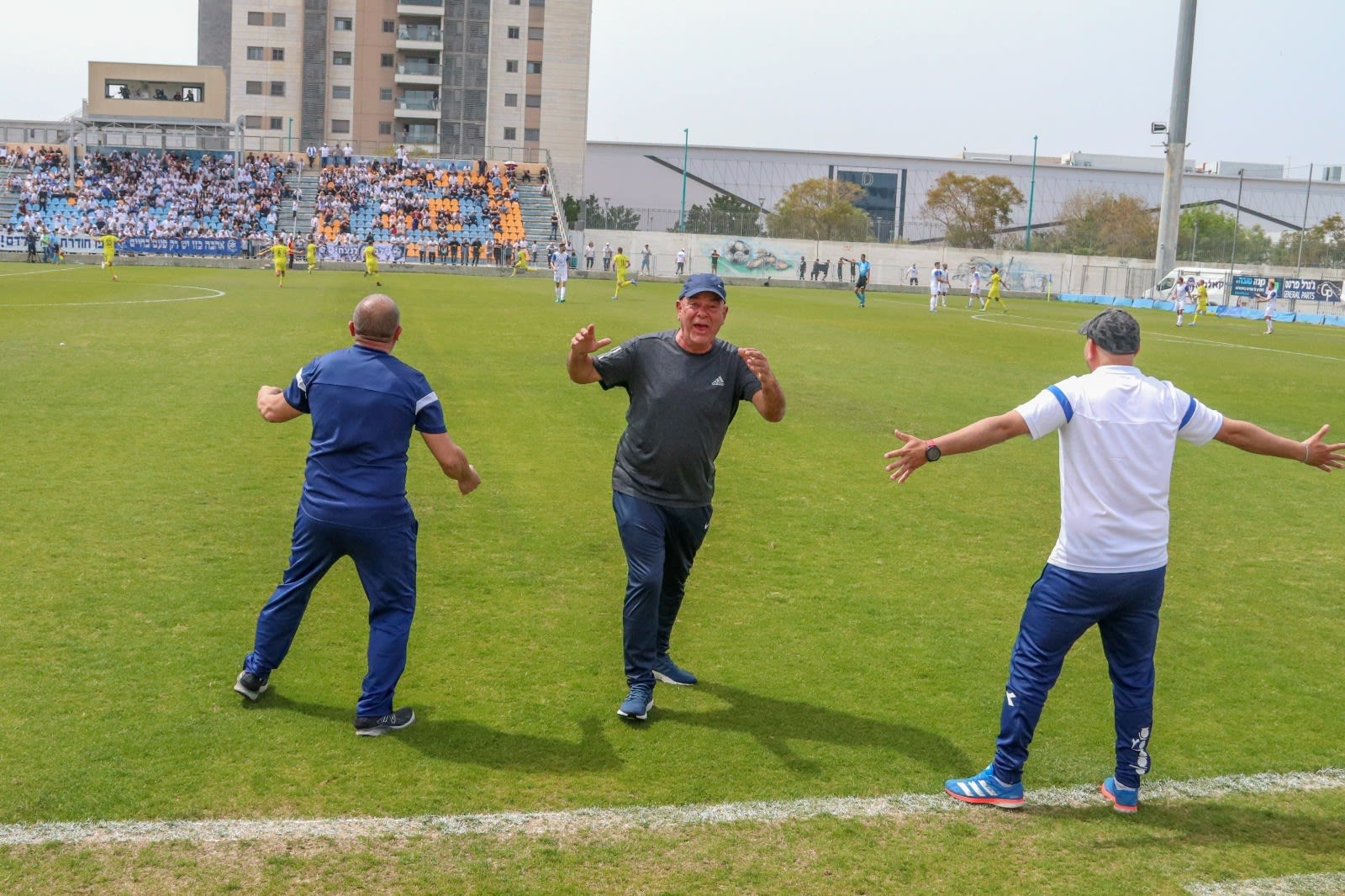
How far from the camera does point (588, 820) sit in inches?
196

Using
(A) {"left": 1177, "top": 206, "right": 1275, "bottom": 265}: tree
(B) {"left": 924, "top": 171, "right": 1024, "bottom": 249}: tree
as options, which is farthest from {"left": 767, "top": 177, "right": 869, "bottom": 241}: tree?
(A) {"left": 1177, "top": 206, "right": 1275, "bottom": 265}: tree

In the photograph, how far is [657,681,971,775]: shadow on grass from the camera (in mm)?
5723

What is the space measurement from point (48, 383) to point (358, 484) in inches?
505

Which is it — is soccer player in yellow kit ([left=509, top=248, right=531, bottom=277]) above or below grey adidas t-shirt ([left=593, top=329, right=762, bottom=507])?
above

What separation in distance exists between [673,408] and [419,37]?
97.3 metres

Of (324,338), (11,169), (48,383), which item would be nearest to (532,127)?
(11,169)

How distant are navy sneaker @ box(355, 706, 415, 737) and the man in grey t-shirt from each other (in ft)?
3.33

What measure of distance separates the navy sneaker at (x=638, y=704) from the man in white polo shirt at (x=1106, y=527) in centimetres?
154

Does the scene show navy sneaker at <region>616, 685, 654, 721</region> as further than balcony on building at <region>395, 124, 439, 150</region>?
No

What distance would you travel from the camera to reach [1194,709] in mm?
6457

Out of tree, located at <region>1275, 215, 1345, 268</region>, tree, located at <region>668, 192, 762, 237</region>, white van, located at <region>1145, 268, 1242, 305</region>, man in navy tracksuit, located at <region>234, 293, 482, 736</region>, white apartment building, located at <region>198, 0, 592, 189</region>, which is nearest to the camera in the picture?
man in navy tracksuit, located at <region>234, 293, 482, 736</region>

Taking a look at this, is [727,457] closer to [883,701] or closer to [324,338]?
[883,701]

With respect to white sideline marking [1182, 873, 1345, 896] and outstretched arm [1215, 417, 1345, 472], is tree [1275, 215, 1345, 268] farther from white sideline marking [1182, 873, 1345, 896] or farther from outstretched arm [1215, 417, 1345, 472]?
white sideline marking [1182, 873, 1345, 896]

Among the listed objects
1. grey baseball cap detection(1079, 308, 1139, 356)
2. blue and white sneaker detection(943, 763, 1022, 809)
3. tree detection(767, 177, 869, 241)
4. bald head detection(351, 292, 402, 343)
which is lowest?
blue and white sneaker detection(943, 763, 1022, 809)
